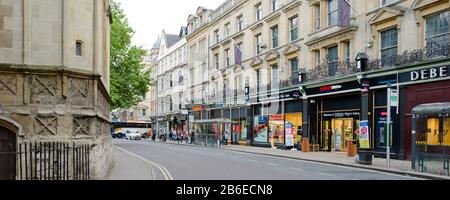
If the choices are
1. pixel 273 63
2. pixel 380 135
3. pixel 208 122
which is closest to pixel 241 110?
pixel 208 122

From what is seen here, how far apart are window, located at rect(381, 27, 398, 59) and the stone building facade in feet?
58.1

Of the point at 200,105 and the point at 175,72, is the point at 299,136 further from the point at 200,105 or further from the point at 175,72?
the point at 175,72

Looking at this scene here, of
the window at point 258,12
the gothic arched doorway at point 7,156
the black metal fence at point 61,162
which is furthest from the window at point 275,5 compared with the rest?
the gothic arched doorway at point 7,156

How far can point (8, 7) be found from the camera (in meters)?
10.7

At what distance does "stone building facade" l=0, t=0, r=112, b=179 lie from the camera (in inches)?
421

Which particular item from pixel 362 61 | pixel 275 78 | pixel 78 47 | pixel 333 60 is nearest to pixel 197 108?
pixel 275 78

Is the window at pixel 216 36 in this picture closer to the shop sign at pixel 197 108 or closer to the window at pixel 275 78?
the shop sign at pixel 197 108

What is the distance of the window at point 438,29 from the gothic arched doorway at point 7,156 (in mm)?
18451

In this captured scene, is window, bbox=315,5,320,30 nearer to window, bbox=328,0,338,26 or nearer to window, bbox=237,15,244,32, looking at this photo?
window, bbox=328,0,338,26

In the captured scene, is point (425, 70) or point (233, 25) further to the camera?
point (233, 25)

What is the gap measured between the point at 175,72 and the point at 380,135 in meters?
46.8

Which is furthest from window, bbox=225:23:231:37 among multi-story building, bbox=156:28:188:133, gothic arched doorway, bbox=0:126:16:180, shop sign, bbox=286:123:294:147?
gothic arched doorway, bbox=0:126:16:180

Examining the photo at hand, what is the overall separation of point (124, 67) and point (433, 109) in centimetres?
3383

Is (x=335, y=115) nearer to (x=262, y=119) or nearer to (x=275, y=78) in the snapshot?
(x=275, y=78)
